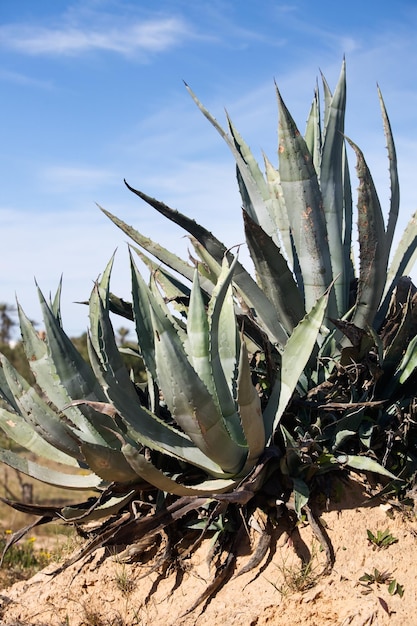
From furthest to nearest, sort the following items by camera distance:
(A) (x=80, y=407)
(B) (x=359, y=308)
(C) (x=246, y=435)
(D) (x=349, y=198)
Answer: (D) (x=349, y=198), (B) (x=359, y=308), (A) (x=80, y=407), (C) (x=246, y=435)

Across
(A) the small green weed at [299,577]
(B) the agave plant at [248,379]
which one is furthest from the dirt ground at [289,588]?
(B) the agave plant at [248,379]

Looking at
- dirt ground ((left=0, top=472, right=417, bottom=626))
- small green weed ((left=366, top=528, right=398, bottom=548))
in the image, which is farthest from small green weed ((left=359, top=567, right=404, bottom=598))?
small green weed ((left=366, top=528, right=398, bottom=548))

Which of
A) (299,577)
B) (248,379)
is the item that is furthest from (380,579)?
(248,379)

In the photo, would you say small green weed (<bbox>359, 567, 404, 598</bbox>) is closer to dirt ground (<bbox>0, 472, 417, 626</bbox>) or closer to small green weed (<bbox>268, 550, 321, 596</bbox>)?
dirt ground (<bbox>0, 472, 417, 626</bbox>)

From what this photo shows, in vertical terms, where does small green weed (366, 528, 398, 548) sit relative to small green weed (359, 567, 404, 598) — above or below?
above

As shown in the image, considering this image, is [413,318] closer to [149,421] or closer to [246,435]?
[246,435]

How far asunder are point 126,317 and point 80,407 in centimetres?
99

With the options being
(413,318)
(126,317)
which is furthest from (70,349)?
(413,318)

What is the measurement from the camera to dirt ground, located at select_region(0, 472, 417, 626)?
3.23 m

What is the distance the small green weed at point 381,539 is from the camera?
3416mm

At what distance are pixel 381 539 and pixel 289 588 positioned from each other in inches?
19.7

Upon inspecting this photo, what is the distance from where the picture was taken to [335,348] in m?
3.74

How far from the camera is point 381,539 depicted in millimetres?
3416

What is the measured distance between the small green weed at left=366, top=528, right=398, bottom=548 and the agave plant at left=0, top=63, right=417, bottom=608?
237 millimetres
